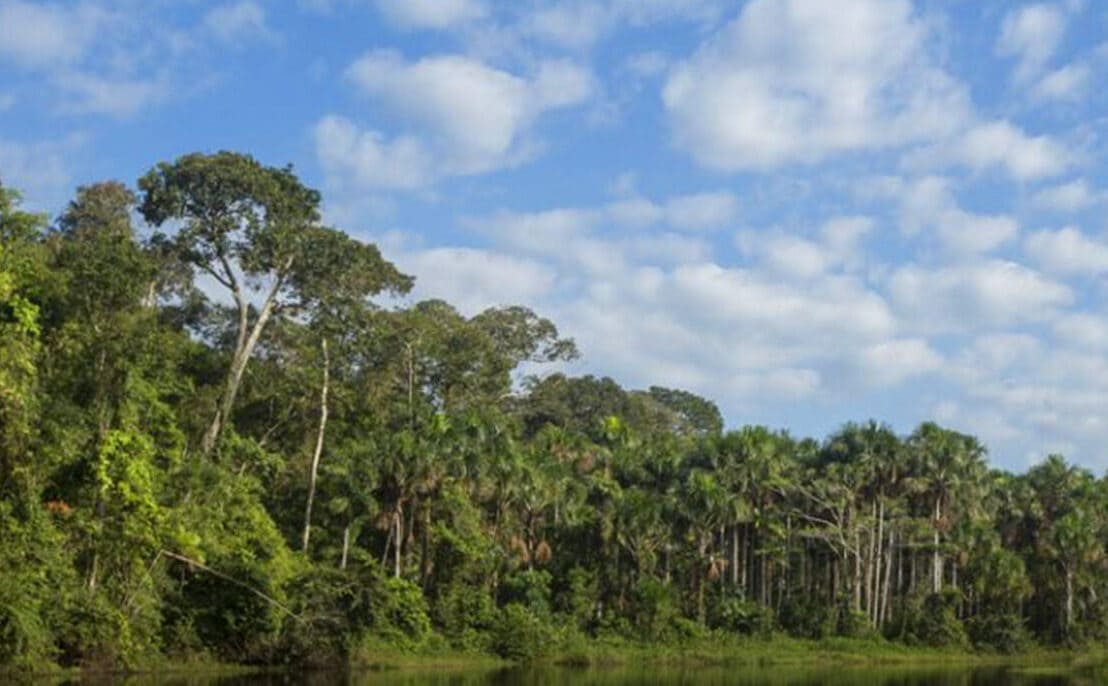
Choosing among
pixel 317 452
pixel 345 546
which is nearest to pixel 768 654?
pixel 345 546

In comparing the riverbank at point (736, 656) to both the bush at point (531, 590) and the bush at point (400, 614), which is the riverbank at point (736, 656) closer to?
the bush at point (400, 614)

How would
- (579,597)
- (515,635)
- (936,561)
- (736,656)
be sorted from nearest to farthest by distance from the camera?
(515,635)
(579,597)
(736,656)
(936,561)

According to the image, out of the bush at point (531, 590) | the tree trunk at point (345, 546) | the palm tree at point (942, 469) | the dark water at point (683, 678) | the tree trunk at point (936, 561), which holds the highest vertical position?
the palm tree at point (942, 469)

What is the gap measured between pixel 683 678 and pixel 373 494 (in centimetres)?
1440

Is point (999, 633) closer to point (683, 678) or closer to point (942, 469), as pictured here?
point (942, 469)

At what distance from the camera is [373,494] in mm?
53438

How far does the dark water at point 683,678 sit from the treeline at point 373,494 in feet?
7.68

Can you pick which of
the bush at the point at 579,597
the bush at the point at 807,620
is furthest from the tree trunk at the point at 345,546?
the bush at the point at 807,620

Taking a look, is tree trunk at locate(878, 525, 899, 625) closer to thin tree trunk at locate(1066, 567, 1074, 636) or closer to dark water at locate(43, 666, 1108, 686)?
dark water at locate(43, 666, 1108, 686)

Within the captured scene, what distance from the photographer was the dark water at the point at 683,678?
40531mm

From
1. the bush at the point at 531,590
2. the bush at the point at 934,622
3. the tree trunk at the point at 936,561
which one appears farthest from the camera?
the tree trunk at the point at 936,561

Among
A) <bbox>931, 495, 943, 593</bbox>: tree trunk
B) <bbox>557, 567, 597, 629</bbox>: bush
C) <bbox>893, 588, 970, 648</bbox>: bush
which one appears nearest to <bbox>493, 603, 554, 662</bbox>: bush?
<bbox>557, 567, 597, 629</bbox>: bush

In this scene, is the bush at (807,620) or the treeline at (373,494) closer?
the treeline at (373,494)

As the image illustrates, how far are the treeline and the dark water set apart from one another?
2340 mm
